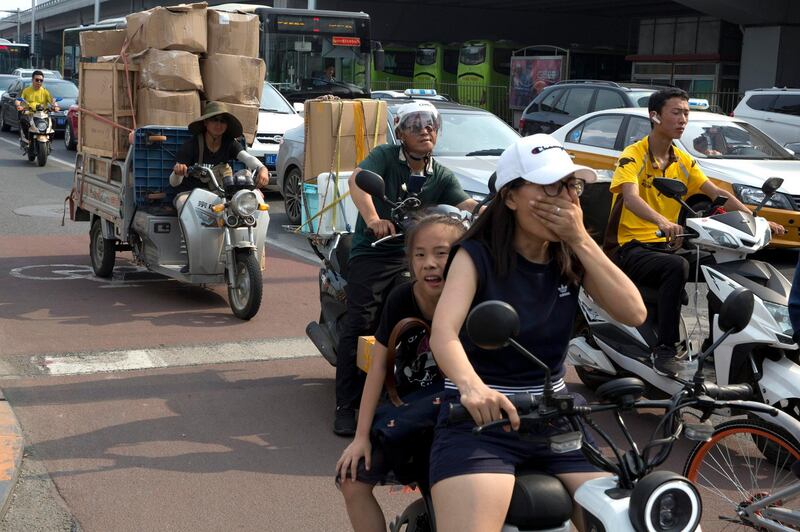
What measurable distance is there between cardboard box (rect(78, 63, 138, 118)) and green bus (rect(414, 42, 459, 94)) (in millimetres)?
27547

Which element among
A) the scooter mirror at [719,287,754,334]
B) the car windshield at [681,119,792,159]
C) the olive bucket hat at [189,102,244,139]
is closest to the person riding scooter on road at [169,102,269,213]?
the olive bucket hat at [189,102,244,139]

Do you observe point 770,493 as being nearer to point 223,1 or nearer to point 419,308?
point 419,308

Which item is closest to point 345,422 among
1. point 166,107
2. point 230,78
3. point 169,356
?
point 169,356

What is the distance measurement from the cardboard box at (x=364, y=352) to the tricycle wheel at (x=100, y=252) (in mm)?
5219

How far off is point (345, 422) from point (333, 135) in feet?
13.3

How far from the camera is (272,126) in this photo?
17.3 m

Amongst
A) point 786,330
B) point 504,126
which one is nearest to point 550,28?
point 504,126

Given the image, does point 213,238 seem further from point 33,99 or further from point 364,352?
point 33,99

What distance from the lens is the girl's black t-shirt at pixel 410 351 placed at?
3.86m

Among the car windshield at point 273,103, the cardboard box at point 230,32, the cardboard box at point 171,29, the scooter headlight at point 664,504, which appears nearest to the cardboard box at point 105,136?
the cardboard box at point 171,29

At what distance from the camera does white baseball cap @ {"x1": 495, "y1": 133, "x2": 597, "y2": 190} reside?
314 centimetres

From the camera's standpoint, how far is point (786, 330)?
5.44 m

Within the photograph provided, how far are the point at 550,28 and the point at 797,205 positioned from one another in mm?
36805

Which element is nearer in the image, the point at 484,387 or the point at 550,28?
the point at 484,387
